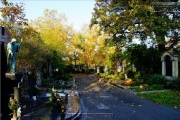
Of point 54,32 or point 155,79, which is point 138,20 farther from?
point 54,32

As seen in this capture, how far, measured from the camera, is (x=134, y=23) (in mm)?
23812

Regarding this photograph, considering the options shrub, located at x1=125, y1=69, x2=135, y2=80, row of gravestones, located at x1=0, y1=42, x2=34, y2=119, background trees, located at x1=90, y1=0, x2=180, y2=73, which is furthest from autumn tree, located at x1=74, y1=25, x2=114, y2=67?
row of gravestones, located at x1=0, y1=42, x2=34, y2=119

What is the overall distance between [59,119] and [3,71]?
5.07 m

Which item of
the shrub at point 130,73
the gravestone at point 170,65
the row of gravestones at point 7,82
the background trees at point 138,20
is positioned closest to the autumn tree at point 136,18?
the background trees at point 138,20

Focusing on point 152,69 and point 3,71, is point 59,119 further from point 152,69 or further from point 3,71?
point 152,69

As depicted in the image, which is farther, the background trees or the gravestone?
the gravestone

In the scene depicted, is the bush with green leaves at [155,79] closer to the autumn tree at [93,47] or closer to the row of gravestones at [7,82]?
the row of gravestones at [7,82]

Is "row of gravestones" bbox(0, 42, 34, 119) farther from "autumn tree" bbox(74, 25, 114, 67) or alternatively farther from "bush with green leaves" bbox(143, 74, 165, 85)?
"autumn tree" bbox(74, 25, 114, 67)

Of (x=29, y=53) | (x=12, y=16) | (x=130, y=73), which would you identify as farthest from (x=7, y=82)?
(x=130, y=73)

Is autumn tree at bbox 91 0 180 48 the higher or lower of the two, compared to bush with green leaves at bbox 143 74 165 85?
higher

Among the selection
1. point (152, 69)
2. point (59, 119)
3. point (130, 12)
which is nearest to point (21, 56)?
point (59, 119)

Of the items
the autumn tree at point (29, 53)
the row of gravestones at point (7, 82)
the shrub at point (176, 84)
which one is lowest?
the shrub at point (176, 84)

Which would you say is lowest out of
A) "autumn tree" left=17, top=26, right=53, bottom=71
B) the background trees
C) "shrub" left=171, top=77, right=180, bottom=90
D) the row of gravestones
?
"shrub" left=171, top=77, right=180, bottom=90

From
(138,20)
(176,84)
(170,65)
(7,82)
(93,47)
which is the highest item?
(138,20)
